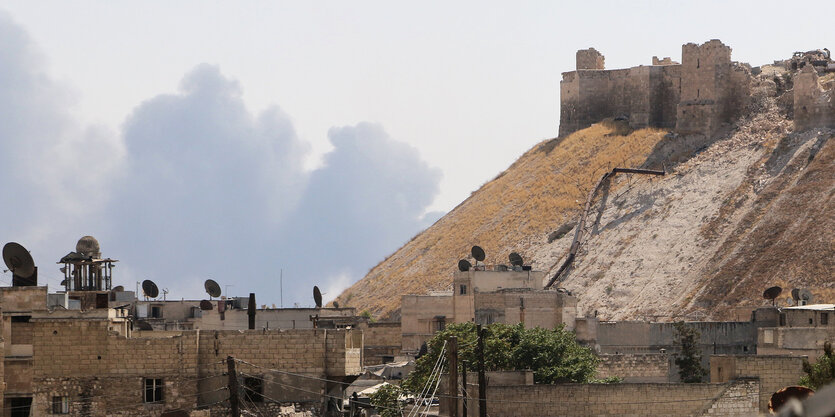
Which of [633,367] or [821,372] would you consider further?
[633,367]

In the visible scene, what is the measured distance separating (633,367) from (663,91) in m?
62.2

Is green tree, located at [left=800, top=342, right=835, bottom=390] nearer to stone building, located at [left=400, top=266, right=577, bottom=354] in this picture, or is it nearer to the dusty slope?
stone building, located at [left=400, top=266, right=577, bottom=354]

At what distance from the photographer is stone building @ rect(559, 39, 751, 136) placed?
10812 centimetres

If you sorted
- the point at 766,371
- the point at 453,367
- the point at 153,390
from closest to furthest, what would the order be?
the point at 153,390 → the point at 453,367 → the point at 766,371

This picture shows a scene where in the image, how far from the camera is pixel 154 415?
27.4m

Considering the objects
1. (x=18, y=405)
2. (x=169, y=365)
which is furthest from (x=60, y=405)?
(x=169, y=365)

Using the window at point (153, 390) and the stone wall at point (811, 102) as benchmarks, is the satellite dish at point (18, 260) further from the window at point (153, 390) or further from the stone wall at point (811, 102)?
the stone wall at point (811, 102)

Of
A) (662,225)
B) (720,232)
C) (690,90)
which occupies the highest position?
(690,90)

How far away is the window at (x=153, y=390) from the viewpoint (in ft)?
90.8

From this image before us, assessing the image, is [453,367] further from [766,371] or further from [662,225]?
[662,225]

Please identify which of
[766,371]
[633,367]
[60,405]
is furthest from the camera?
[633,367]

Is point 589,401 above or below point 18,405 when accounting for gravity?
below

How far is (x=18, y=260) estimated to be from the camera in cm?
3238

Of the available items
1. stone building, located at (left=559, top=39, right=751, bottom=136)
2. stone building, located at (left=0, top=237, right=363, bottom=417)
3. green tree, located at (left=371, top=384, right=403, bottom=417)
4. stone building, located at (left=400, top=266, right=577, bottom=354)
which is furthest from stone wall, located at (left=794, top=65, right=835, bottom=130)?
stone building, located at (left=0, top=237, right=363, bottom=417)
